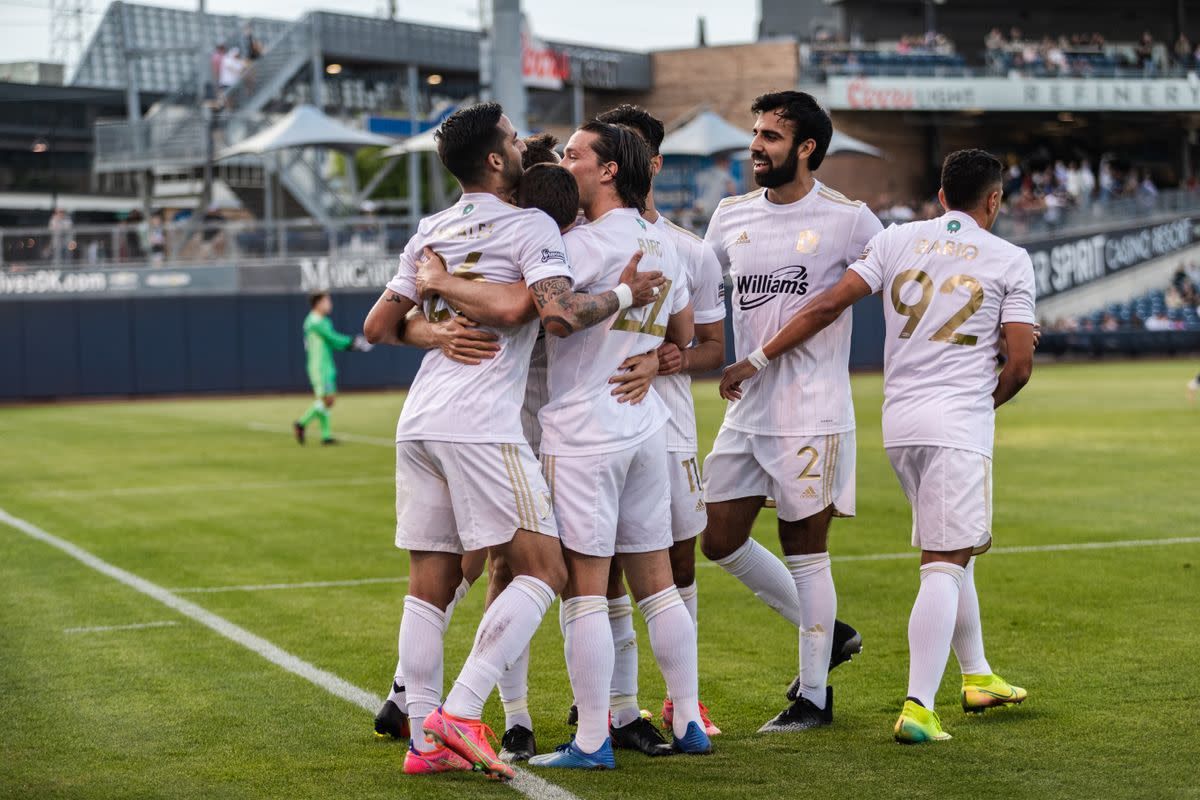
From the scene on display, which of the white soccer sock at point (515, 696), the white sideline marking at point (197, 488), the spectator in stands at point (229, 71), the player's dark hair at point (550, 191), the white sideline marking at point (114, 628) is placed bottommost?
the white sideline marking at point (197, 488)

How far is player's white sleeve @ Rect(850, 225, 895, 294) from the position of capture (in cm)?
596

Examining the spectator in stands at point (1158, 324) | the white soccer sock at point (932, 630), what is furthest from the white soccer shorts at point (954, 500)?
the spectator in stands at point (1158, 324)

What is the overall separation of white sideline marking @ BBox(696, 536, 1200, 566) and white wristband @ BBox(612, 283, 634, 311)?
5.10 meters

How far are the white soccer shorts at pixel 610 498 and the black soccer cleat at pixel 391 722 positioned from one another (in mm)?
1054

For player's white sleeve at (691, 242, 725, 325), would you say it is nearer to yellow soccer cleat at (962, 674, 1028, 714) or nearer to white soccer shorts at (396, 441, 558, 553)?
white soccer shorts at (396, 441, 558, 553)

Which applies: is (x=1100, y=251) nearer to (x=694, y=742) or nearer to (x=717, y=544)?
(x=717, y=544)

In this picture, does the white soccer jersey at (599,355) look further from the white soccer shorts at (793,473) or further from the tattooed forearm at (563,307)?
the white soccer shorts at (793,473)

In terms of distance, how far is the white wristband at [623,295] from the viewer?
532cm

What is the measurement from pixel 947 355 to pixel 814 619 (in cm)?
115

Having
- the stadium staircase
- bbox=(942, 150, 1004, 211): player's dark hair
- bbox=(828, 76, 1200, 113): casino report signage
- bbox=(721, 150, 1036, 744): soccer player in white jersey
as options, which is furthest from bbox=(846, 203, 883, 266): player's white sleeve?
bbox=(828, 76, 1200, 113): casino report signage

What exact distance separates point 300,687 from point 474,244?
2.44 meters

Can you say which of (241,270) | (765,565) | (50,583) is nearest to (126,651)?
(50,583)

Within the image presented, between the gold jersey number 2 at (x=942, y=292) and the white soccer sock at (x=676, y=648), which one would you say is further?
the gold jersey number 2 at (x=942, y=292)

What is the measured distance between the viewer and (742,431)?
6.32 metres
